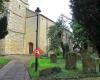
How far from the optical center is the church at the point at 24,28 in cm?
7219

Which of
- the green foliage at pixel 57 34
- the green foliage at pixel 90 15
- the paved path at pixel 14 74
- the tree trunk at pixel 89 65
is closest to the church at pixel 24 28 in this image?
the green foliage at pixel 57 34

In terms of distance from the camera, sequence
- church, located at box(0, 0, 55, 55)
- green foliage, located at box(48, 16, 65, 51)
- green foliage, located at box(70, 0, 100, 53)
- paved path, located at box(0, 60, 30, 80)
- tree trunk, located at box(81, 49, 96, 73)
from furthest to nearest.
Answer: church, located at box(0, 0, 55, 55) < green foliage, located at box(48, 16, 65, 51) < paved path, located at box(0, 60, 30, 80) < tree trunk, located at box(81, 49, 96, 73) < green foliage, located at box(70, 0, 100, 53)

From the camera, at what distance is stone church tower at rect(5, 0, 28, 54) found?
69312mm

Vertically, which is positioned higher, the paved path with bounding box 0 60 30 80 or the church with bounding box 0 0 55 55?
the church with bounding box 0 0 55 55

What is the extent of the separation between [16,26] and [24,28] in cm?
492

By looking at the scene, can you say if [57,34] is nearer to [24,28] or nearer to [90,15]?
[24,28]

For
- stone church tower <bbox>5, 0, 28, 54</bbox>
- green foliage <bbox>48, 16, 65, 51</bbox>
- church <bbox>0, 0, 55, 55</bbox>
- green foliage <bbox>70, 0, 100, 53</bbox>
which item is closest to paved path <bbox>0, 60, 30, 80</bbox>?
green foliage <bbox>70, 0, 100, 53</bbox>

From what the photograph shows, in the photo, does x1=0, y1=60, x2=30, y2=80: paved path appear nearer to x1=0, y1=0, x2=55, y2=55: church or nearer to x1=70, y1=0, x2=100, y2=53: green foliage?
x1=70, y1=0, x2=100, y2=53: green foliage

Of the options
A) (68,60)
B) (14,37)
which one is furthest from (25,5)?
(68,60)

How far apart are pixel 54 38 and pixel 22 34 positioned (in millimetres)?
16360

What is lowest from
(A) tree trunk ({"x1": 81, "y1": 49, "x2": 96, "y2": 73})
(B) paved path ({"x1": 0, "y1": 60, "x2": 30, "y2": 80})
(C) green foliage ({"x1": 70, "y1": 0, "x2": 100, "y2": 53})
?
(B) paved path ({"x1": 0, "y1": 60, "x2": 30, "y2": 80})

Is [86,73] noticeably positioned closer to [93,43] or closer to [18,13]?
[93,43]

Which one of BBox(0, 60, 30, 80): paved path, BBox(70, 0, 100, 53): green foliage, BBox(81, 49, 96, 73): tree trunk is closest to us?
BBox(70, 0, 100, 53): green foliage

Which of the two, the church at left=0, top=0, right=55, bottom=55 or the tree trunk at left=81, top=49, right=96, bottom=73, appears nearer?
the tree trunk at left=81, top=49, right=96, bottom=73
